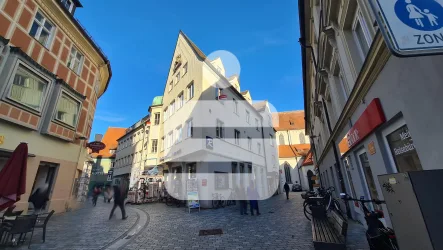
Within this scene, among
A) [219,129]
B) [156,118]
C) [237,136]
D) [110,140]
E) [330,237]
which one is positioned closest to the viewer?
[330,237]

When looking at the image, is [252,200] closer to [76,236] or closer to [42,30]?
[76,236]

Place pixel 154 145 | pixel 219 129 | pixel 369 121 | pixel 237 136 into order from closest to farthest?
pixel 369 121 → pixel 219 129 → pixel 237 136 → pixel 154 145

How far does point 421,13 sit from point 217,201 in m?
15.6

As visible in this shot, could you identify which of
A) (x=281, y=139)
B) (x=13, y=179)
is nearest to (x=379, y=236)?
(x=13, y=179)

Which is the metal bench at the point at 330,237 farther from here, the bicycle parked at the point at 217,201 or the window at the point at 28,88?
the window at the point at 28,88

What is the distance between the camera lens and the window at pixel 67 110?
38.4 feet

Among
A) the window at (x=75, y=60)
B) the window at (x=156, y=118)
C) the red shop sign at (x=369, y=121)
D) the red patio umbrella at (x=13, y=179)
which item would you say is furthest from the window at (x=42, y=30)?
the window at (x=156, y=118)

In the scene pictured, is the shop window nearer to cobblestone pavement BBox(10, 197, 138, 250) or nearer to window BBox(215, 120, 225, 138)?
cobblestone pavement BBox(10, 197, 138, 250)

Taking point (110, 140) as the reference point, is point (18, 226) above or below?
below

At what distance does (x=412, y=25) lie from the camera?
5.26ft

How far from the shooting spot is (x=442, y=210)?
1798 mm

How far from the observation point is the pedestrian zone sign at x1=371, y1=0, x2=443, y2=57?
59.5 inches

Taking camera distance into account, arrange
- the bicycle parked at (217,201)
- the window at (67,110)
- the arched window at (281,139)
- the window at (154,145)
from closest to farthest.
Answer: the window at (67,110) → the bicycle parked at (217,201) → the window at (154,145) → the arched window at (281,139)

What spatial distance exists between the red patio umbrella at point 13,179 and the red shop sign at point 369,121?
951 centimetres
